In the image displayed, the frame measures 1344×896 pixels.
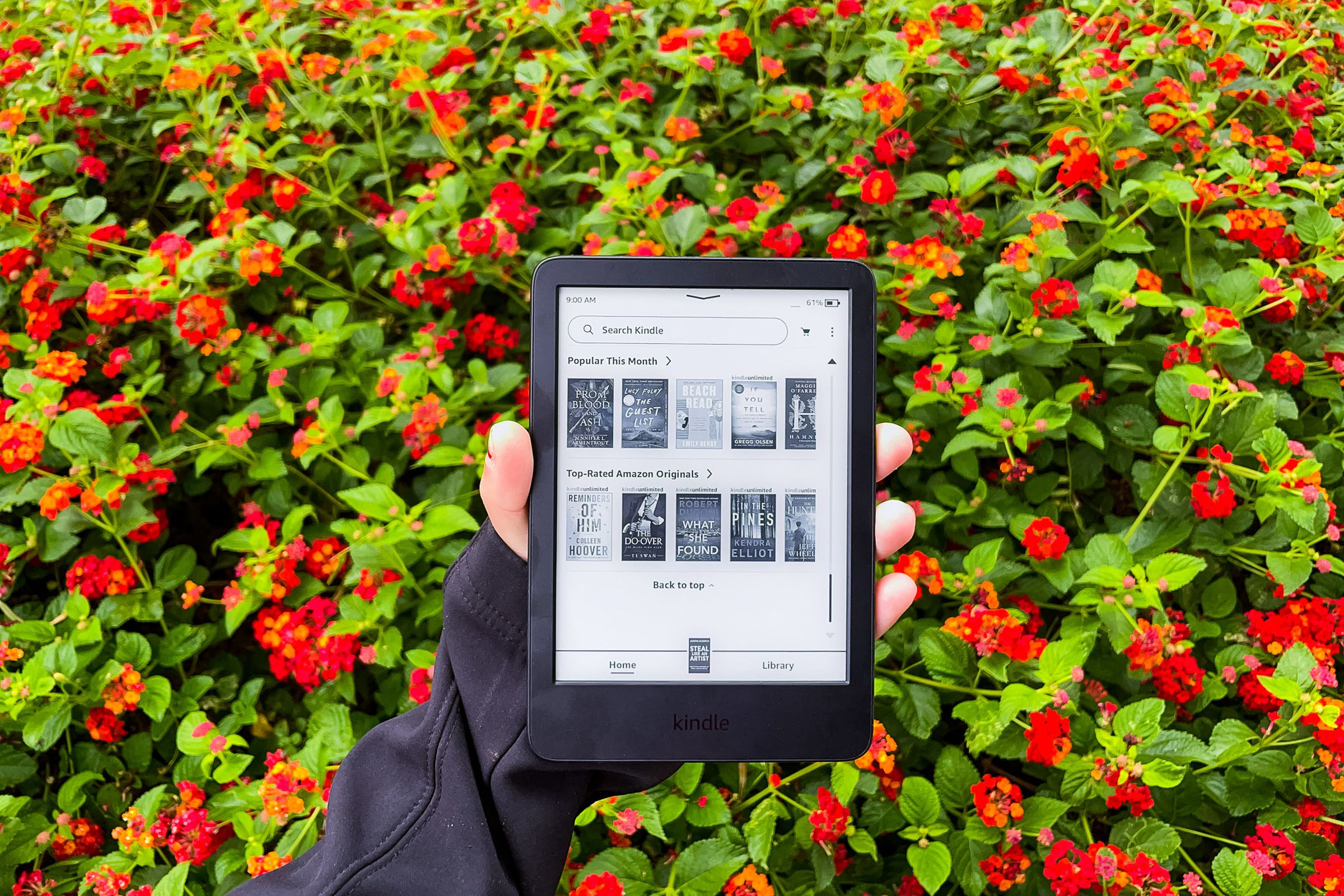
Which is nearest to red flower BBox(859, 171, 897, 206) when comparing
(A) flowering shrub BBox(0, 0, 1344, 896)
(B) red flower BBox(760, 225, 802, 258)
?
(A) flowering shrub BBox(0, 0, 1344, 896)

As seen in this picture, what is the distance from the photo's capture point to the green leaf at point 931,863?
97 cm

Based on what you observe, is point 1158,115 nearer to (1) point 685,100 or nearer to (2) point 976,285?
(2) point 976,285

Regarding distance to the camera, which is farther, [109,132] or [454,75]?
[109,132]

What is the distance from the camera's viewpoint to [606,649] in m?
0.83

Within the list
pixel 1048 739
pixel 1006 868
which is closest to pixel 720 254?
pixel 1048 739

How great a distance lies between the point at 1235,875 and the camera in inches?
37.8

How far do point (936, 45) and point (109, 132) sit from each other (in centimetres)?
153

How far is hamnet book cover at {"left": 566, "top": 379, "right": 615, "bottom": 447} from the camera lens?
2.73ft

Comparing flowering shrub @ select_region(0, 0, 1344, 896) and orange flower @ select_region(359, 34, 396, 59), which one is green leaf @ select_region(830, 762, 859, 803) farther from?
orange flower @ select_region(359, 34, 396, 59)

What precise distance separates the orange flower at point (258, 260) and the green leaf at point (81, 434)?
0.30m

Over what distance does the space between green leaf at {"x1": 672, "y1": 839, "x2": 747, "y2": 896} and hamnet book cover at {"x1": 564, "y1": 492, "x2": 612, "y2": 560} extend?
1.39 ft

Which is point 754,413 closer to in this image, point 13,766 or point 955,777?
point 955,777

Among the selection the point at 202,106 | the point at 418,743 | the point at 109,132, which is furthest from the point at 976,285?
the point at 109,132

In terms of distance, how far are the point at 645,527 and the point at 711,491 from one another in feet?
0.25
